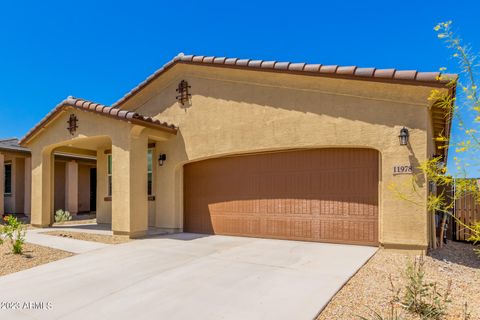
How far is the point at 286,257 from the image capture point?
6.91 m

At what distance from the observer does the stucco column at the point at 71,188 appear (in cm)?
1810

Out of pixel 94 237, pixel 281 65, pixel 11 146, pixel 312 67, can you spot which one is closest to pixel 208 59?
pixel 281 65

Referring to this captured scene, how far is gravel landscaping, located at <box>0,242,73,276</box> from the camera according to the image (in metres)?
6.66

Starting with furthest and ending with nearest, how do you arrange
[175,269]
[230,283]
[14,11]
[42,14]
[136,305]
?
[42,14], [14,11], [175,269], [230,283], [136,305]

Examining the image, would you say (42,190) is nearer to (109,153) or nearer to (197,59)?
(109,153)

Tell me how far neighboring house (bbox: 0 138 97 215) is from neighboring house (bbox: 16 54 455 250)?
4935mm

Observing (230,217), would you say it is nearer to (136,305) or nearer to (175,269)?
(175,269)

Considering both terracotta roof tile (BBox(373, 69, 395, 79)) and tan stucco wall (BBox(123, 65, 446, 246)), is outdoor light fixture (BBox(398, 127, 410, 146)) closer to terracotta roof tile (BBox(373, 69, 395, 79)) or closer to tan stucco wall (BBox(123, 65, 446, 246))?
tan stucco wall (BBox(123, 65, 446, 246))

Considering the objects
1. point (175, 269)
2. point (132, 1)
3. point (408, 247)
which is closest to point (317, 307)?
point (175, 269)

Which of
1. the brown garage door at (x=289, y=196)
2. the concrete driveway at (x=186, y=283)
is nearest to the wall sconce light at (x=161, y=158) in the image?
the brown garage door at (x=289, y=196)

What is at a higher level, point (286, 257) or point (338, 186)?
point (338, 186)

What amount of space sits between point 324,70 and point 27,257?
8.67 meters

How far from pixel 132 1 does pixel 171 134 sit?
20.5 feet

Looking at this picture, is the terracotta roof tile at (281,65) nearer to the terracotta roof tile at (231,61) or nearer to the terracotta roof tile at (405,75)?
the terracotta roof tile at (231,61)
